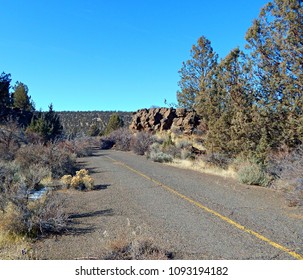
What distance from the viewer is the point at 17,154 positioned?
17531 mm

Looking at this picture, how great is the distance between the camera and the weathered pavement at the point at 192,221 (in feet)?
18.0

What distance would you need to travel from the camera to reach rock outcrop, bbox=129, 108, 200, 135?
34.8 metres

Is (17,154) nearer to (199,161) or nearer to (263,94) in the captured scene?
(199,161)

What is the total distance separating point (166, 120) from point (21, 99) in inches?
1529

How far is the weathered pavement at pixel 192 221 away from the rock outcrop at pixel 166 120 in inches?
906

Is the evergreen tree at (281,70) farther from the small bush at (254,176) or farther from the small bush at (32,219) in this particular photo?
the small bush at (32,219)

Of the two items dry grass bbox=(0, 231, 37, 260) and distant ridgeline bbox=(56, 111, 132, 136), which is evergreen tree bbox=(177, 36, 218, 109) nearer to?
dry grass bbox=(0, 231, 37, 260)

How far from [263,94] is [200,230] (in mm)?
8869

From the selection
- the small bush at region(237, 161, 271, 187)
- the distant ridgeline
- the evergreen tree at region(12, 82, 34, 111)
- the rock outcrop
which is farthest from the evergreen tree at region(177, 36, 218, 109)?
the distant ridgeline

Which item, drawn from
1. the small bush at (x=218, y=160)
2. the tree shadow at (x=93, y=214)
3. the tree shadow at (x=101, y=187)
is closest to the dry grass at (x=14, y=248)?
the tree shadow at (x=93, y=214)

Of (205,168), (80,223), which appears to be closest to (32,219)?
(80,223)

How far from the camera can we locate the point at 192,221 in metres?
7.18

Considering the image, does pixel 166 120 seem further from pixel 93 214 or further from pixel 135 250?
pixel 135 250
